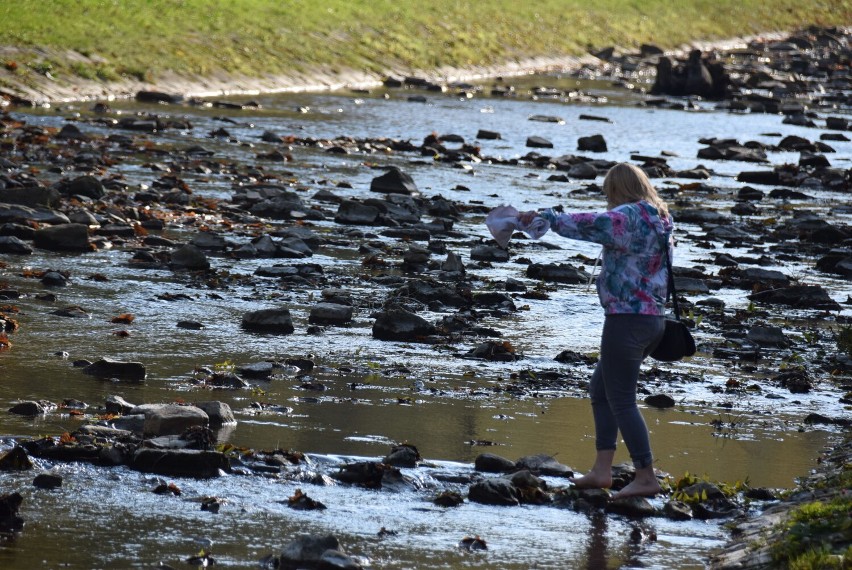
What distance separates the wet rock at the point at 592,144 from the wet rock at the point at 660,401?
23360mm

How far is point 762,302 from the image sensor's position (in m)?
16.2

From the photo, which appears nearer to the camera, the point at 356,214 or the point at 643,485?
the point at 643,485

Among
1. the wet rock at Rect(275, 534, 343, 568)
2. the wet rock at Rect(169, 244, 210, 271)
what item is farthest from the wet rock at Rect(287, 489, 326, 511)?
the wet rock at Rect(169, 244, 210, 271)

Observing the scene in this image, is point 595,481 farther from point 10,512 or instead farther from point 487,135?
point 487,135

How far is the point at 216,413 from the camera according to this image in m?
→ 9.27

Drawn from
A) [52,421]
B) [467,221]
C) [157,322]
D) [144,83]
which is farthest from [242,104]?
[52,421]

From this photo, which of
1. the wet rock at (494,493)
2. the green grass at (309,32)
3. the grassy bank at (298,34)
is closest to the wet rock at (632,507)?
the wet rock at (494,493)

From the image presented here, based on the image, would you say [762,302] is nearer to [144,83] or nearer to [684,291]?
[684,291]

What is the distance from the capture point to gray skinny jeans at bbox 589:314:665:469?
27.7 ft

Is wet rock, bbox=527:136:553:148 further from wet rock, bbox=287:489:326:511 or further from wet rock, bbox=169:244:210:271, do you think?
wet rock, bbox=287:489:326:511

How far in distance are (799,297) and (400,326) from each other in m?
5.44

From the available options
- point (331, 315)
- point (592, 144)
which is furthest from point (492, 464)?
point (592, 144)

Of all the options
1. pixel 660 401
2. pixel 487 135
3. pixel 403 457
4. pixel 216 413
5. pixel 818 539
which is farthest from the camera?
pixel 487 135

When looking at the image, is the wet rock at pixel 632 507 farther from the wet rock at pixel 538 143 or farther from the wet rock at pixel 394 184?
the wet rock at pixel 538 143
